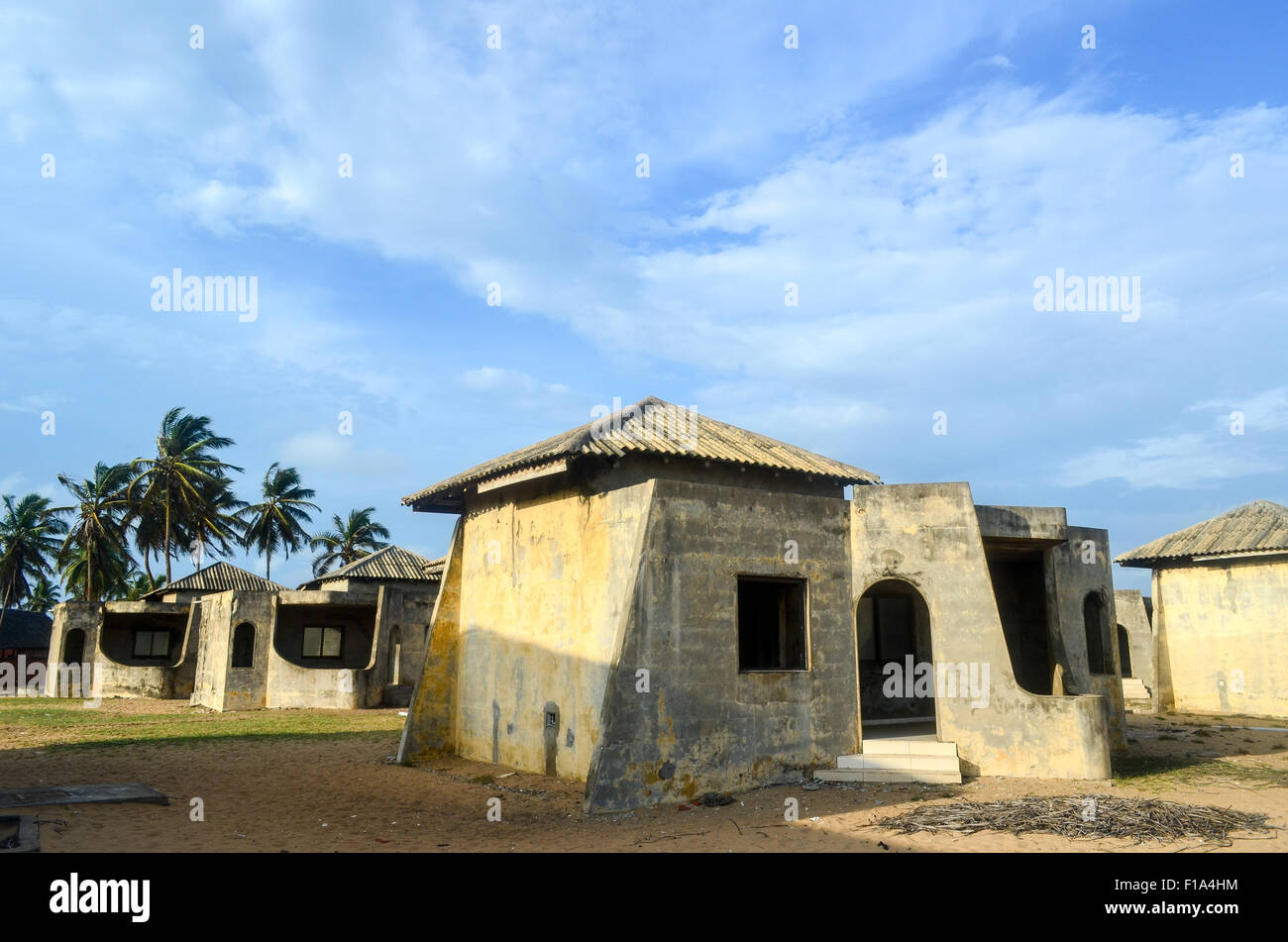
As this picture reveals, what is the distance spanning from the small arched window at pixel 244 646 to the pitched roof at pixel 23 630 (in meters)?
20.9

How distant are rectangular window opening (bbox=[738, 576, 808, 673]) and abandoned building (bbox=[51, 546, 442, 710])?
16.1 m

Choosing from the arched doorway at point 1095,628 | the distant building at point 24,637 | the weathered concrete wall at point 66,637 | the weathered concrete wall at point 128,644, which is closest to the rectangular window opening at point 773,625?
the arched doorway at point 1095,628

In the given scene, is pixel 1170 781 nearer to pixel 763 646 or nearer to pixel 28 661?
pixel 763 646

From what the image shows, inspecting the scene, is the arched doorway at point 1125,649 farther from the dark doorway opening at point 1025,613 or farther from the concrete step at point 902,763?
the concrete step at point 902,763

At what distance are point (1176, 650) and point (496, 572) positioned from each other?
19453mm

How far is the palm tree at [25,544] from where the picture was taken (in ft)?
134

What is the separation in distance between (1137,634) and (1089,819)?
21.6 meters

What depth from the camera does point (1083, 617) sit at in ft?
53.2

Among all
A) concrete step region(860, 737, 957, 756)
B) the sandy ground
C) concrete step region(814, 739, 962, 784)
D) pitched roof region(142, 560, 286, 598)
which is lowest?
the sandy ground

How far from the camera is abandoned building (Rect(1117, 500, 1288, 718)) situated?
21859 mm

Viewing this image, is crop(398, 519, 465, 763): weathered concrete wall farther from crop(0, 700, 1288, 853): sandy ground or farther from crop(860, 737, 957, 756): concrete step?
crop(860, 737, 957, 756): concrete step

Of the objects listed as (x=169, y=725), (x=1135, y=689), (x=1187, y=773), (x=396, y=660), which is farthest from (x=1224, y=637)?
(x=169, y=725)

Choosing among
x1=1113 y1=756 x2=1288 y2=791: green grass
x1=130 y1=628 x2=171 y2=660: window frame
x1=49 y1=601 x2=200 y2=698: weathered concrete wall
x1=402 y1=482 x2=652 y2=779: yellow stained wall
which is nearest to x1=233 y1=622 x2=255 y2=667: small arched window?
x1=49 y1=601 x2=200 y2=698: weathered concrete wall

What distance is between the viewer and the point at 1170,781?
1209 cm
